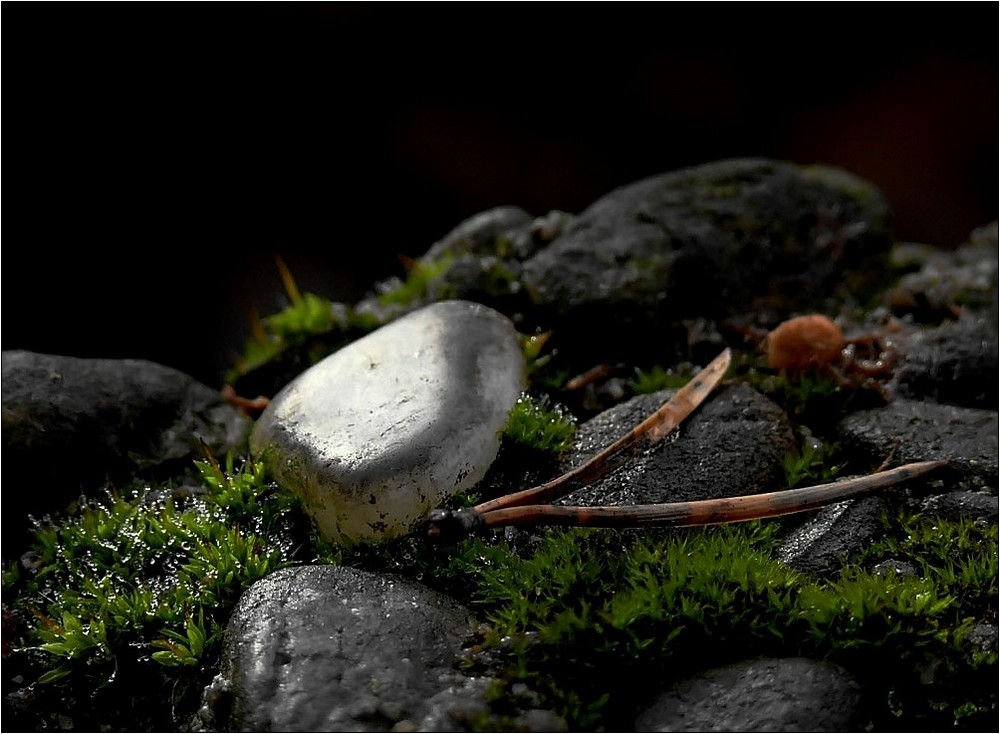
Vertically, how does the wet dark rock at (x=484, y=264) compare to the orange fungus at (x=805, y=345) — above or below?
above

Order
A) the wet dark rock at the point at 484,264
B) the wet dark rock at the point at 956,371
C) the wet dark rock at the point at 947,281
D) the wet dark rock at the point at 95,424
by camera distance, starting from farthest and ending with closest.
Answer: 1. the wet dark rock at the point at 947,281
2. the wet dark rock at the point at 484,264
3. the wet dark rock at the point at 956,371
4. the wet dark rock at the point at 95,424

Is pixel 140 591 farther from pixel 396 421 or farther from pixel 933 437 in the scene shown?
pixel 933 437

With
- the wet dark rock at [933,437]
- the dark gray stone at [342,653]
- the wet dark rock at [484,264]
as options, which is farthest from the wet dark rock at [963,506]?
the wet dark rock at [484,264]

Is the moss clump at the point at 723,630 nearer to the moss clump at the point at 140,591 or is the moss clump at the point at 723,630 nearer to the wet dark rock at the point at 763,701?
the wet dark rock at the point at 763,701

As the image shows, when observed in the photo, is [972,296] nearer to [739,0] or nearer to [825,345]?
[825,345]

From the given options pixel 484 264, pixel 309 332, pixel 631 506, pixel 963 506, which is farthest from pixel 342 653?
pixel 484 264

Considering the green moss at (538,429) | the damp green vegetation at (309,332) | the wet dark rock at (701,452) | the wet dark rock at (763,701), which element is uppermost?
the damp green vegetation at (309,332)

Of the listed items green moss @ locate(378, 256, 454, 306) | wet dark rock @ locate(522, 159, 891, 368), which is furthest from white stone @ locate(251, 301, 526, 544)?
green moss @ locate(378, 256, 454, 306)
